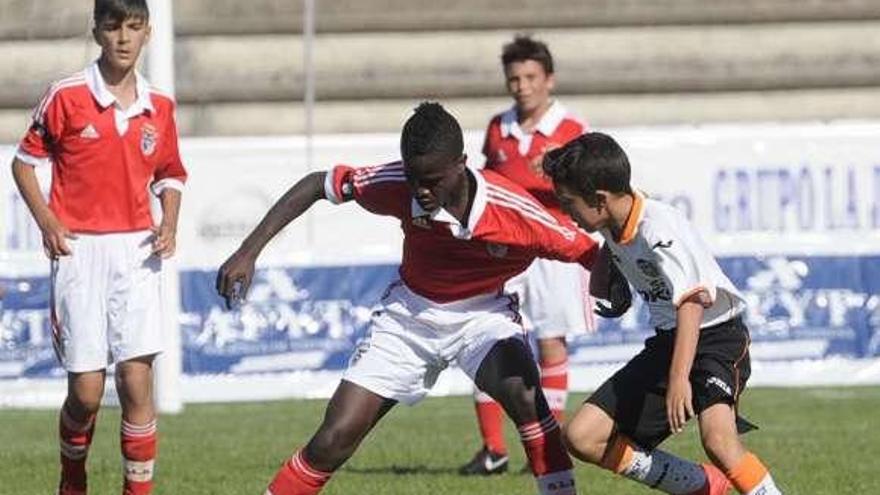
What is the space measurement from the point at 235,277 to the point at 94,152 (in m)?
1.45

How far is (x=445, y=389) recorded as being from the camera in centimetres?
1645

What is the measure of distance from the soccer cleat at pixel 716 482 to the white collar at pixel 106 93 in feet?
8.75

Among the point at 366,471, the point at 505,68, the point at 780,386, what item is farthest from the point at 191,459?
the point at 780,386

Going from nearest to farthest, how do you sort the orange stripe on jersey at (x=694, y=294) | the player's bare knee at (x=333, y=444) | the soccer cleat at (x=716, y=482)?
the orange stripe on jersey at (x=694, y=294), the player's bare knee at (x=333, y=444), the soccer cleat at (x=716, y=482)

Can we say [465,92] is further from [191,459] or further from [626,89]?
[191,459]

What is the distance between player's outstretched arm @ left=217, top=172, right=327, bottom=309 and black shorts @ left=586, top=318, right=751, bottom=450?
1244 millimetres

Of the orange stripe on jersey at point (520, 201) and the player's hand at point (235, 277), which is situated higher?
the orange stripe on jersey at point (520, 201)

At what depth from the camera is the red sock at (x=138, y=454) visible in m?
9.27

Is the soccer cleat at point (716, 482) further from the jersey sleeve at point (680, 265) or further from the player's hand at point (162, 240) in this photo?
the player's hand at point (162, 240)

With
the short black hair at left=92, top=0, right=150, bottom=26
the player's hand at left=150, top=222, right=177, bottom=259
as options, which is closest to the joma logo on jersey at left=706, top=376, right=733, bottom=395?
the player's hand at left=150, top=222, right=177, bottom=259

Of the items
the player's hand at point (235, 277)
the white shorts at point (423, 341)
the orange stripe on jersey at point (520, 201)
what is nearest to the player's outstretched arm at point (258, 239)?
the player's hand at point (235, 277)

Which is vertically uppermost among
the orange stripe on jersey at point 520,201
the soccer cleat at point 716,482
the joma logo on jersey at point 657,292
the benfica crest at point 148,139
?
the orange stripe on jersey at point 520,201

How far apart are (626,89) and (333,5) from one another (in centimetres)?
310

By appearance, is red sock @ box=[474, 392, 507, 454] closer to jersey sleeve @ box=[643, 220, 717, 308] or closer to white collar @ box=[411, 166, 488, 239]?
white collar @ box=[411, 166, 488, 239]
